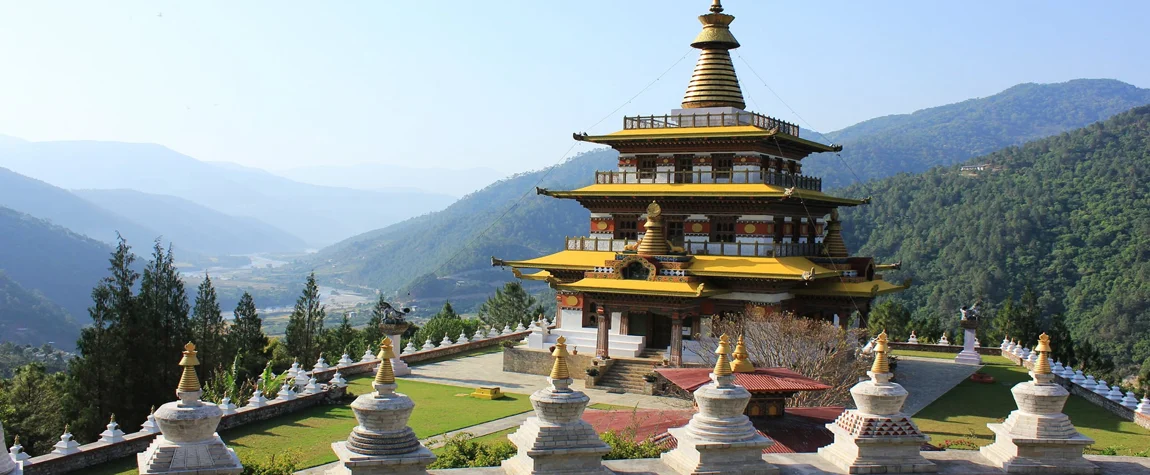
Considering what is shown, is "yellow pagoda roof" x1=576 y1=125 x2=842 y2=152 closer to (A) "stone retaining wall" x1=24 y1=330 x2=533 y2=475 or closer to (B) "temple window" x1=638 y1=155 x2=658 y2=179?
(B) "temple window" x1=638 y1=155 x2=658 y2=179

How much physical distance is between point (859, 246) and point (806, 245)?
251 ft

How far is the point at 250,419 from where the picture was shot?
72.5 feet

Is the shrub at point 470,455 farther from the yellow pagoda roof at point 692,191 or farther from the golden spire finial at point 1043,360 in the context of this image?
the yellow pagoda roof at point 692,191

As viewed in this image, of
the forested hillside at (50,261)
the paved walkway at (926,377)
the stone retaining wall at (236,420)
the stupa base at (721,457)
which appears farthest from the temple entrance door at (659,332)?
the forested hillside at (50,261)

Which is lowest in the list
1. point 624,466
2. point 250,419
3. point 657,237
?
point 250,419

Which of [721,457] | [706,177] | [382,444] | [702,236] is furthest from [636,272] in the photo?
[382,444]

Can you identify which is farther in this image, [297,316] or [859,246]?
[859,246]

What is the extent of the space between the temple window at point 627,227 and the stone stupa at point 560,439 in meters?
26.0

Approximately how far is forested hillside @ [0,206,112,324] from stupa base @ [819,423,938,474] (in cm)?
16032

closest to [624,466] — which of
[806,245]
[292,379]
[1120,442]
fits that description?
[1120,442]

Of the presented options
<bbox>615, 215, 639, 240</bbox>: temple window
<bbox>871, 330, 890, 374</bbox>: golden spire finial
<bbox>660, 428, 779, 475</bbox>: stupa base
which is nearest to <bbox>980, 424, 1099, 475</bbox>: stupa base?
<bbox>871, 330, 890, 374</bbox>: golden spire finial

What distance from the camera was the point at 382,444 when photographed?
24.2 feet

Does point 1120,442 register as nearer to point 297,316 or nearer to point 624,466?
point 624,466

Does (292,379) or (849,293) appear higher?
(849,293)
